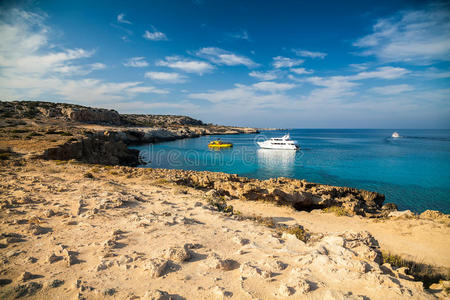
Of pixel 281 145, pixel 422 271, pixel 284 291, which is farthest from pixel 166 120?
pixel 284 291

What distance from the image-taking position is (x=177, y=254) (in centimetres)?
385

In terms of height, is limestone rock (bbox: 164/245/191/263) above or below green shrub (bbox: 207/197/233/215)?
above

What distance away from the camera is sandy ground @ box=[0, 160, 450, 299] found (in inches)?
119

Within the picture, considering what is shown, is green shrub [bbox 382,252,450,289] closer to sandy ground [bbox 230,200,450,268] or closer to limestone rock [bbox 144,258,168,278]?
sandy ground [bbox 230,200,450,268]

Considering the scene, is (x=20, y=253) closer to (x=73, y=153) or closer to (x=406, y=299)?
(x=406, y=299)

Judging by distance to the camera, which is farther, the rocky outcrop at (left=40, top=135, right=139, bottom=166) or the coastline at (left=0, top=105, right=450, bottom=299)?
the rocky outcrop at (left=40, top=135, right=139, bottom=166)

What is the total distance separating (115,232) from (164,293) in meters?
2.48

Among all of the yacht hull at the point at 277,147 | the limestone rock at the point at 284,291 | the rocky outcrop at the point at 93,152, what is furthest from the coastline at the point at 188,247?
the yacht hull at the point at 277,147

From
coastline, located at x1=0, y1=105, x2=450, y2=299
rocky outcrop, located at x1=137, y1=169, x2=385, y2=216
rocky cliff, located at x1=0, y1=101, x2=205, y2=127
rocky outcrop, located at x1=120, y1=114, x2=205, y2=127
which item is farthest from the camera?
rocky outcrop, located at x1=120, y1=114, x2=205, y2=127

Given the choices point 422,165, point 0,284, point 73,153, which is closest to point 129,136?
point 73,153

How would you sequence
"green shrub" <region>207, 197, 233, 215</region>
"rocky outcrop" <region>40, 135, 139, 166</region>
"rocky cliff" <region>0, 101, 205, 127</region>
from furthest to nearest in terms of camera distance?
"rocky cliff" <region>0, 101, 205, 127</region> < "rocky outcrop" <region>40, 135, 139, 166</region> < "green shrub" <region>207, 197, 233, 215</region>

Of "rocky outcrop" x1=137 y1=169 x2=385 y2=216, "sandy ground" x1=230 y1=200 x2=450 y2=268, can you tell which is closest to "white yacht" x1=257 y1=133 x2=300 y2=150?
"rocky outcrop" x1=137 y1=169 x2=385 y2=216

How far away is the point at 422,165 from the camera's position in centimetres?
3309

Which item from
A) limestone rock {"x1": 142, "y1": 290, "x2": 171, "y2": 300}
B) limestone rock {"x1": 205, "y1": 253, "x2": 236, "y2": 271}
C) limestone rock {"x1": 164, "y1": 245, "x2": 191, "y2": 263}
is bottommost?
limestone rock {"x1": 205, "y1": 253, "x2": 236, "y2": 271}
